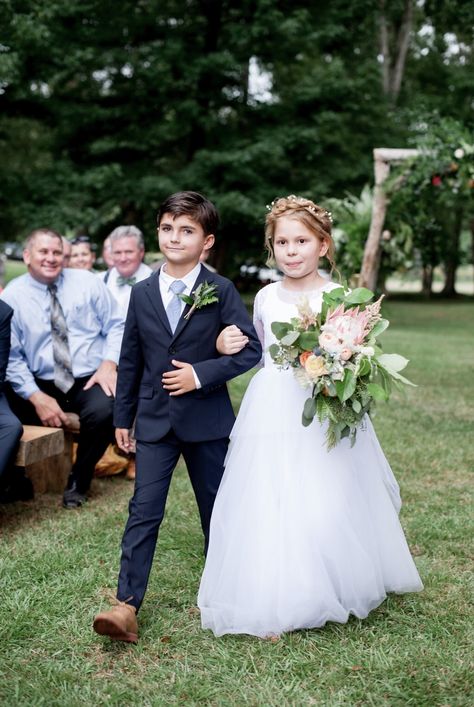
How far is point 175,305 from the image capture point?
3.71m

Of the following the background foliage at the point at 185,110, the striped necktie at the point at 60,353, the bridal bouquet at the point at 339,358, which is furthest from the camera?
the background foliage at the point at 185,110

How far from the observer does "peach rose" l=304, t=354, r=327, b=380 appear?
3.37 m

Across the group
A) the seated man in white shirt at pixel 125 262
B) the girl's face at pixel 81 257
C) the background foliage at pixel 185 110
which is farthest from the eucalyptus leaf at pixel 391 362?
the background foliage at pixel 185 110

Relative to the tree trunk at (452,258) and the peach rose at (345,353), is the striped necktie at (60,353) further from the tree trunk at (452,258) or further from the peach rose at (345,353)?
the tree trunk at (452,258)

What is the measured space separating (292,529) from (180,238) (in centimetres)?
137

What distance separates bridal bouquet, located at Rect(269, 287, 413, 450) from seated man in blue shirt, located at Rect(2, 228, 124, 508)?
241 centimetres

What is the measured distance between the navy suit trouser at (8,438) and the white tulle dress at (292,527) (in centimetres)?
173

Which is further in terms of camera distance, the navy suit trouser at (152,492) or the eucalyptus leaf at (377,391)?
the navy suit trouser at (152,492)

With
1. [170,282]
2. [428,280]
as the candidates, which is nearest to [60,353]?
[170,282]

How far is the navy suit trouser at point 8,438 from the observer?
4.86 m

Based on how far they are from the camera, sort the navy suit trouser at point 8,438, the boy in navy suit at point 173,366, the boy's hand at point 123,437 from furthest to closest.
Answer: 1. the navy suit trouser at point 8,438
2. the boy's hand at point 123,437
3. the boy in navy suit at point 173,366

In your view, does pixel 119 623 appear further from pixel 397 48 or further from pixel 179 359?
pixel 397 48

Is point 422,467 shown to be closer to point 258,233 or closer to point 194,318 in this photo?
point 194,318

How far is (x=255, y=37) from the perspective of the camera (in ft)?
65.5
